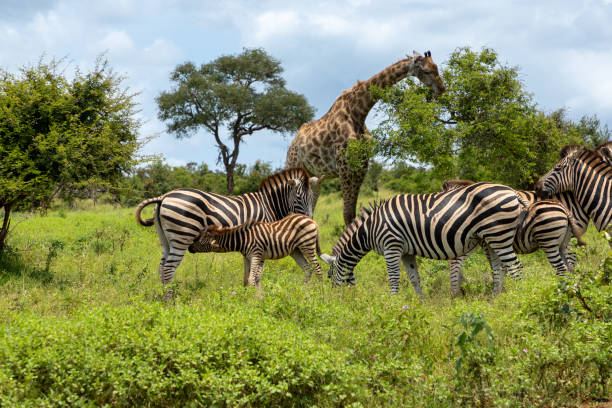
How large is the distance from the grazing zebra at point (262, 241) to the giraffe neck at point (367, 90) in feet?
14.6

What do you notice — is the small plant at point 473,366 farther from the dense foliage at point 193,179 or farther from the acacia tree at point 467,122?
the dense foliage at point 193,179

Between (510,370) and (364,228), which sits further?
(364,228)

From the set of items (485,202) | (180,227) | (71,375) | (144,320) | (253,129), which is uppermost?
(253,129)

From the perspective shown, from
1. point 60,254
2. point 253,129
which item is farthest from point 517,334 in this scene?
point 253,129

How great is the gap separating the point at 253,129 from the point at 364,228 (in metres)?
29.1

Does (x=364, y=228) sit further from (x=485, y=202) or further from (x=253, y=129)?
(x=253, y=129)

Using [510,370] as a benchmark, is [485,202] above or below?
above

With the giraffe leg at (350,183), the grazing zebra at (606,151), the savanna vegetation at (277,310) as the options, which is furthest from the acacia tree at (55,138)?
the grazing zebra at (606,151)

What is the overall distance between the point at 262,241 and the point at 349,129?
484 cm

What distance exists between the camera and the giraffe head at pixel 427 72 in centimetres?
1223

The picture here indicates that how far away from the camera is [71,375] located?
4.10 meters

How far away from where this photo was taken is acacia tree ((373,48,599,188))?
1188 cm

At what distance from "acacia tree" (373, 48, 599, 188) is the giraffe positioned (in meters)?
0.35

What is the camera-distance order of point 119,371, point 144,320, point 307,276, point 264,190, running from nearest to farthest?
point 119,371 → point 144,320 → point 307,276 → point 264,190
